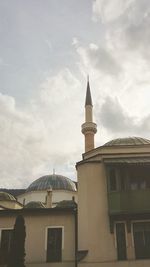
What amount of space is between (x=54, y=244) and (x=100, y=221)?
111 inches

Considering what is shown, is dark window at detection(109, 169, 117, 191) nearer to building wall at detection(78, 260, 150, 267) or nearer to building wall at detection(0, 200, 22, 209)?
building wall at detection(78, 260, 150, 267)

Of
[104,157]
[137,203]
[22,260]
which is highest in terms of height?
[104,157]

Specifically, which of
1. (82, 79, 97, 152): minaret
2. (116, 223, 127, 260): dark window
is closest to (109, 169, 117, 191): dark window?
(116, 223, 127, 260): dark window

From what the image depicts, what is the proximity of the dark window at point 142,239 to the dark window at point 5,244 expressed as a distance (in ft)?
21.5

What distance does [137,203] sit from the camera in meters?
14.9

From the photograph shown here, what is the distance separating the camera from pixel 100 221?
1521cm

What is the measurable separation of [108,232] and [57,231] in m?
2.96

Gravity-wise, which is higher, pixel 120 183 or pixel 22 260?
pixel 120 183

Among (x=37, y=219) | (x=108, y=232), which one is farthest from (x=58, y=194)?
(x=108, y=232)

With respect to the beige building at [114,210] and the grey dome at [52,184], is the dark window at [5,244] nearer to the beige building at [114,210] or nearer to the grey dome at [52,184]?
the beige building at [114,210]

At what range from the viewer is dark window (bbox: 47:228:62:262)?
15672 millimetres

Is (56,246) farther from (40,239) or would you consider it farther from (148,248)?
(148,248)

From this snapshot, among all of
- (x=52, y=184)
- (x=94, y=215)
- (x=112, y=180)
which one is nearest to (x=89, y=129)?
(x=52, y=184)

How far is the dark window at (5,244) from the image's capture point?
51.4ft
